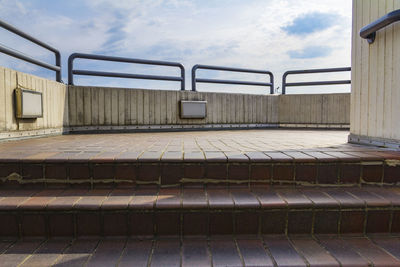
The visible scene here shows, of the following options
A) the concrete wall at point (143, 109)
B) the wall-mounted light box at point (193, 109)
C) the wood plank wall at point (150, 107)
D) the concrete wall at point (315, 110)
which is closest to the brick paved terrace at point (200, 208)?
the concrete wall at point (143, 109)

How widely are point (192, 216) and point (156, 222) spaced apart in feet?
0.74

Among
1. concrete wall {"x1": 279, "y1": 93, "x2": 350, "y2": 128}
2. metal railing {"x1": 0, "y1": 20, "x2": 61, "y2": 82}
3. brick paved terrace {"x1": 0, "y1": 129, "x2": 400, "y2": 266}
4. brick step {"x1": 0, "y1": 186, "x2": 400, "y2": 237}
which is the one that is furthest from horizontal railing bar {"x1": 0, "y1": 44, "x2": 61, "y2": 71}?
concrete wall {"x1": 279, "y1": 93, "x2": 350, "y2": 128}

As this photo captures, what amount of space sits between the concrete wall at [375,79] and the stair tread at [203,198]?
0.74 meters

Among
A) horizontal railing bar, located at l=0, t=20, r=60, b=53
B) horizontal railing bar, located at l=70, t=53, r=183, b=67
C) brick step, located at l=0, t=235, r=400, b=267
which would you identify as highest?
horizontal railing bar, located at l=70, t=53, r=183, b=67

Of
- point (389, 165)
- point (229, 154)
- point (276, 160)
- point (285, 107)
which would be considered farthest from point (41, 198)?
point (285, 107)

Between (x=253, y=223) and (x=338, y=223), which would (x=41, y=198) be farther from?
(x=338, y=223)

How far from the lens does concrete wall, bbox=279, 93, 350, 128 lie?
5.62 metres

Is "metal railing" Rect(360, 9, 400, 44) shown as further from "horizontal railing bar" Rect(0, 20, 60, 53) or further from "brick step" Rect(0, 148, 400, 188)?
"horizontal railing bar" Rect(0, 20, 60, 53)

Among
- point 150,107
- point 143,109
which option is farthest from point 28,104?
point 150,107

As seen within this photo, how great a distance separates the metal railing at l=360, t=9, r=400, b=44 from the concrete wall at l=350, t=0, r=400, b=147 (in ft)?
0.18

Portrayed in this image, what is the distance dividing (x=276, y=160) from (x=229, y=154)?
361mm

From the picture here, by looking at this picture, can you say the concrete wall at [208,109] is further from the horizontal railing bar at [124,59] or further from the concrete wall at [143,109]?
the horizontal railing bar at [124,59]

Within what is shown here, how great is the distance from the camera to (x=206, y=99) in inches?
207

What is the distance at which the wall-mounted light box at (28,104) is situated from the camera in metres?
2.95
